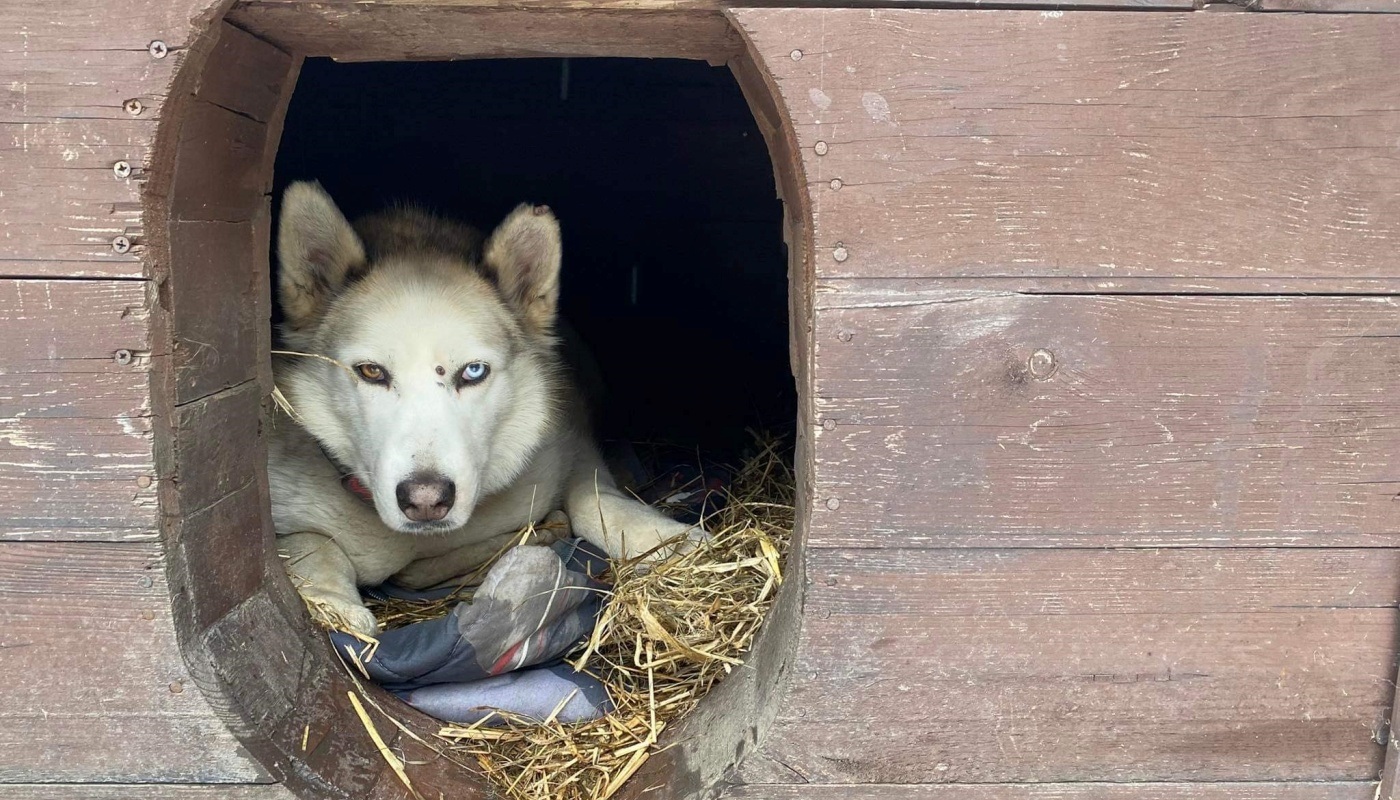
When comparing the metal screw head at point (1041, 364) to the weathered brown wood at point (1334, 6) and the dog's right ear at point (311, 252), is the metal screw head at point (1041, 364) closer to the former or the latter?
the weathered brown wood at point (1334, 6)

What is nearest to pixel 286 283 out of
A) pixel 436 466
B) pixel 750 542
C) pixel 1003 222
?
pixel 436 466

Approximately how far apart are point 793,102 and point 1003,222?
449 mm

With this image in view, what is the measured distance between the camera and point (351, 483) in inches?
119

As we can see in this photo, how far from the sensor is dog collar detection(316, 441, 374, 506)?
299 cm

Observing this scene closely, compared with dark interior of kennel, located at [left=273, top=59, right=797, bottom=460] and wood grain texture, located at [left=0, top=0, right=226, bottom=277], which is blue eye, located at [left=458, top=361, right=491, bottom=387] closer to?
wood grain texture, located at [left=0, top=0, right=226, bottom=277]

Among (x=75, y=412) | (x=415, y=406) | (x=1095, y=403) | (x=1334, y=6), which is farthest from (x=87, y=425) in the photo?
(x=1334, y=6)

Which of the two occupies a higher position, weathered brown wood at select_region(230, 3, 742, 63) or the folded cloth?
weathered brown wood at select_region(230, 3, 742, 63)

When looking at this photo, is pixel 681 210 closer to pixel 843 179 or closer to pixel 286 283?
pixel 286 283

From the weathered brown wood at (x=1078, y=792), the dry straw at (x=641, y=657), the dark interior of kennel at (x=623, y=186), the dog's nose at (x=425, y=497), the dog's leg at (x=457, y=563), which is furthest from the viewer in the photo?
the dark interior of kennel at (x=623, y=186)

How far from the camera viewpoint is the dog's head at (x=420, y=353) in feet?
8.61

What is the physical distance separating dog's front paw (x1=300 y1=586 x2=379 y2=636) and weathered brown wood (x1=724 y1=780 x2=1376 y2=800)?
1.16 meters

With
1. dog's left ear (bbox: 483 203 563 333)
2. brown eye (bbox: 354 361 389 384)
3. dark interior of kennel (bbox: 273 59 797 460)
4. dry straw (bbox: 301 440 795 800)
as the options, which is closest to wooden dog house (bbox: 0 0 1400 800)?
A: dry straw (bbox: 301 440 795 800)

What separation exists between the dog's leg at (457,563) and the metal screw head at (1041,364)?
1821 millimetres

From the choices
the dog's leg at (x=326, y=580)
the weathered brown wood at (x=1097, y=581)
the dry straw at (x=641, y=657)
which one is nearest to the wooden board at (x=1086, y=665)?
the weathered brown wood at (x=1097, y=581)
